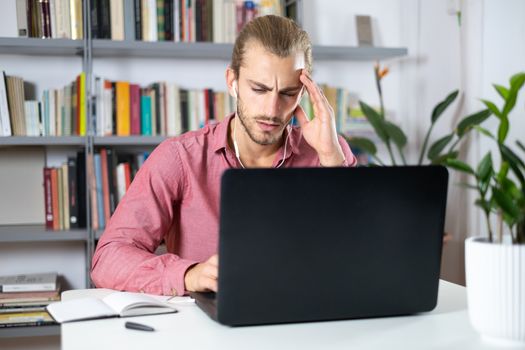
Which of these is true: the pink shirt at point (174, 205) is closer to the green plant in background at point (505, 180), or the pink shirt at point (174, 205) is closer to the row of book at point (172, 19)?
the green plant in background at point (505, 180)

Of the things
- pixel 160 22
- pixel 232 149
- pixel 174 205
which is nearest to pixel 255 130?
pixel 232 149

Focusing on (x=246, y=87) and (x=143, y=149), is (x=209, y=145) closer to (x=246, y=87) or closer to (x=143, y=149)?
(x=246, y=87)

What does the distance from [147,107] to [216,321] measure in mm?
2077

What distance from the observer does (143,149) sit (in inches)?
131

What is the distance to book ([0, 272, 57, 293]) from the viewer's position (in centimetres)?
295

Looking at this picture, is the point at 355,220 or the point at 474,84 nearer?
the point at 355,220

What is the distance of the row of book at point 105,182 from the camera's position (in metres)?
3.06

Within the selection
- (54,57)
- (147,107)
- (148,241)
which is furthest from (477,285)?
(54,57)

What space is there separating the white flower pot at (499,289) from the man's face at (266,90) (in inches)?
31.3

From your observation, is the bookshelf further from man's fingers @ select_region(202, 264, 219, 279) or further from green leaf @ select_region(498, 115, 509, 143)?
green leaf @ select_region(498, 115, 509, 143)

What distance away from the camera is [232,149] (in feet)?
A: 6.45

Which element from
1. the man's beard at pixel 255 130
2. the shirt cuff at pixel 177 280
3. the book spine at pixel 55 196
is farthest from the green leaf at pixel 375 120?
the shirt cuff at pixel 177 280

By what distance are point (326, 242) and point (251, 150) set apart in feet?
2.82

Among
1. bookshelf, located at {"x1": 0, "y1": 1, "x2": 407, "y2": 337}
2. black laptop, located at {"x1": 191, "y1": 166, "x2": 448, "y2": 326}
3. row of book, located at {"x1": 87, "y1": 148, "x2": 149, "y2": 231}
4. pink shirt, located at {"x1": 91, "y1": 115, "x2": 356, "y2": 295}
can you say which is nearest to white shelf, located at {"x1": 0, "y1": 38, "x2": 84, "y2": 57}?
bookshelf, located at {"x1": 0, "y1": 1, "x2": 407, "y2": 337}
